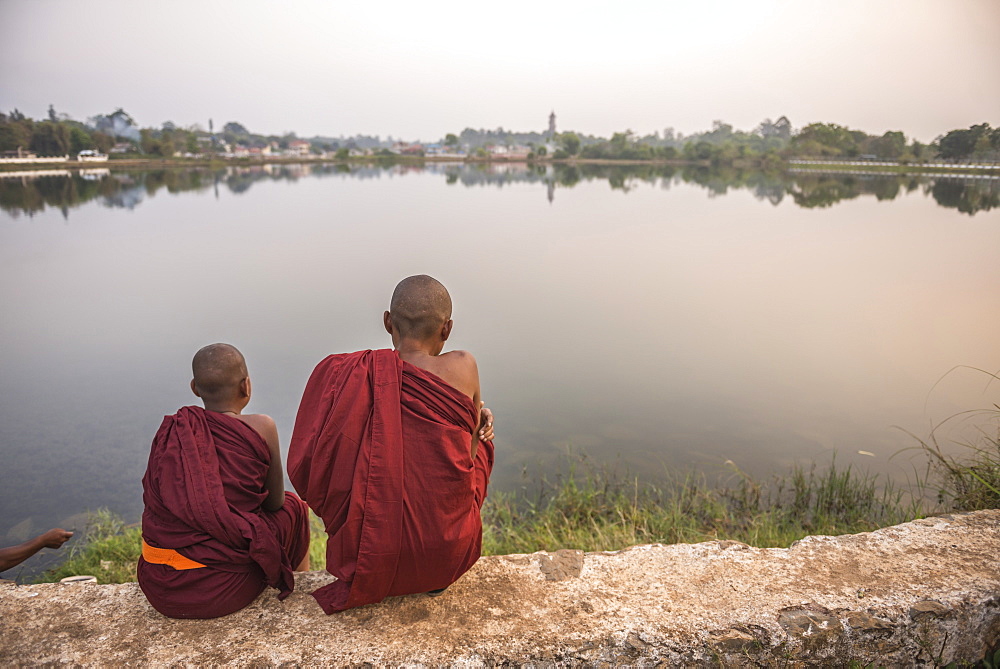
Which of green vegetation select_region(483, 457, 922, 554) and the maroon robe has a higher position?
the maroon robe

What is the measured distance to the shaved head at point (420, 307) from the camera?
81.5 inches

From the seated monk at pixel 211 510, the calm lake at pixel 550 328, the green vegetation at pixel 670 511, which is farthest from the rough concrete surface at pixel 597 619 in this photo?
the calm lake at pixel 550 328

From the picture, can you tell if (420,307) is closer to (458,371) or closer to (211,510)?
(458,371)

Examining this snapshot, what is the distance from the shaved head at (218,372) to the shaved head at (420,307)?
1.83 feet

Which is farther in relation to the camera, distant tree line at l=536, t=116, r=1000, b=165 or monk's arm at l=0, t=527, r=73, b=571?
distant tree line at l=536, t=116, r=1000, b=165

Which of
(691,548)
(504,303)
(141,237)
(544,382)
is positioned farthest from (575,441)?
(141,237)

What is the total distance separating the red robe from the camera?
6.19 ft

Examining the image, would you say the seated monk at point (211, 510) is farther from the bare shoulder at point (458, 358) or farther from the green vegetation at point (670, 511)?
the green vegetation at point (670, 511)

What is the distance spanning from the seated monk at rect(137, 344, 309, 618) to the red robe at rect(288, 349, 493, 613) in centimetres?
18

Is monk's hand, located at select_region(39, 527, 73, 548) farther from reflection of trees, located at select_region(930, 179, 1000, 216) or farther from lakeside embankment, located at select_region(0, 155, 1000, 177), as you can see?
lakeside embankment, located at select_region(0, 155, 1000, 177)

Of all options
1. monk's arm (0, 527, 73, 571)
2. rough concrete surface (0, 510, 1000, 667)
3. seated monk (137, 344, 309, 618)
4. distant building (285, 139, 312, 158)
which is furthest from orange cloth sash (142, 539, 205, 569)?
distant building (285, 139, 312, 158)

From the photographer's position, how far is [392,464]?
1890 mm

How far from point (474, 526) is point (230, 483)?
0.80m

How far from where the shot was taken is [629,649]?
1849 mm
